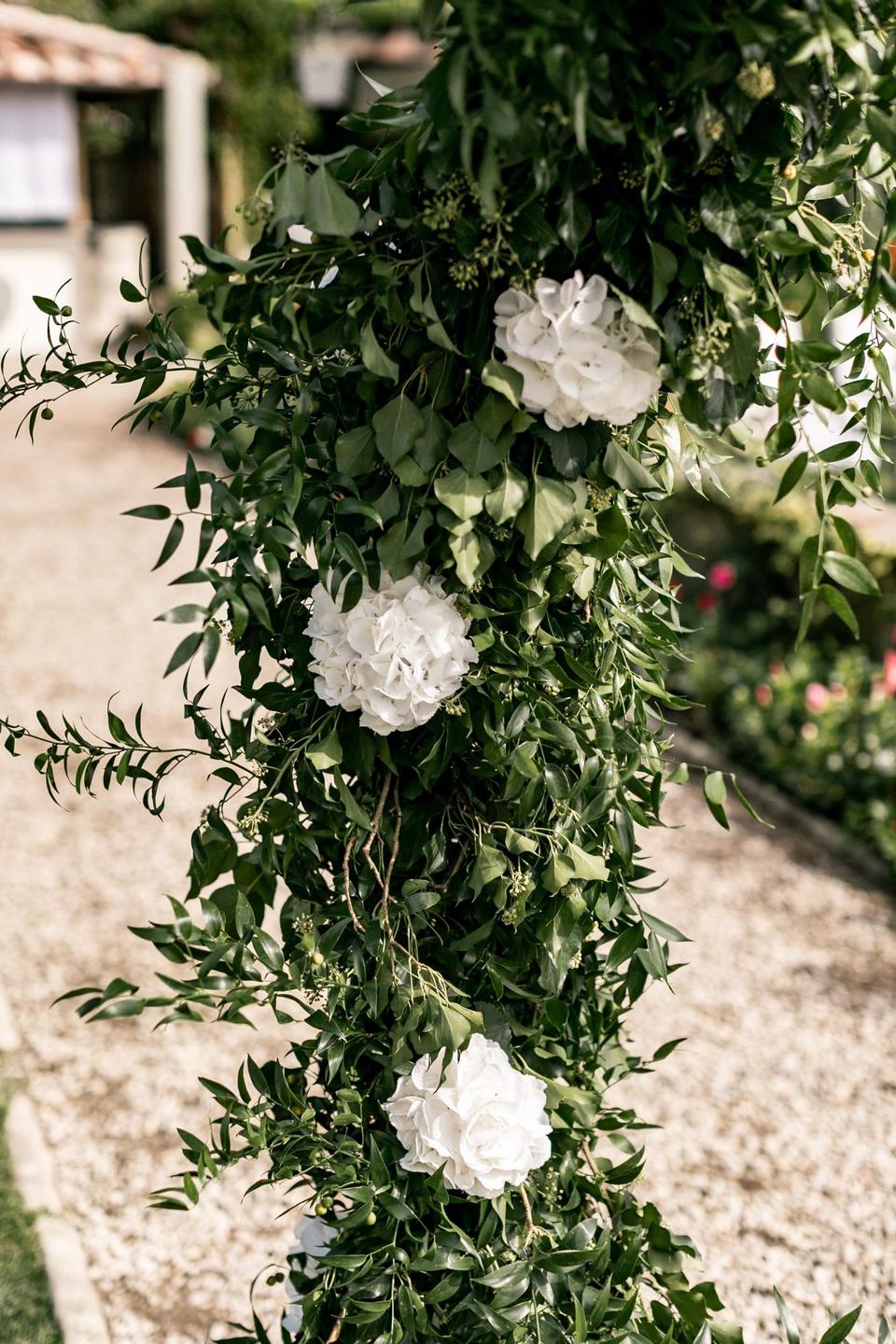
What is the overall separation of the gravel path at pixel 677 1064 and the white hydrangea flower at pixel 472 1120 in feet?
3.52

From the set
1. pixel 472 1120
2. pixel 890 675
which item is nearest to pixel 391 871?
pixel 472 1120

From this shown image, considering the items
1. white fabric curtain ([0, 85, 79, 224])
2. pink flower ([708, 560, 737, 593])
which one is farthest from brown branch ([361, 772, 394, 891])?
white fabric curtain ([0, 85, 79, 224])

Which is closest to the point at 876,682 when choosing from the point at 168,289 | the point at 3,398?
the point at 3,398

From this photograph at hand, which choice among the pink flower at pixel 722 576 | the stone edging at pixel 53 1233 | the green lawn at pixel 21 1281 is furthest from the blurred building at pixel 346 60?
the green lawn at pixel 21 1281

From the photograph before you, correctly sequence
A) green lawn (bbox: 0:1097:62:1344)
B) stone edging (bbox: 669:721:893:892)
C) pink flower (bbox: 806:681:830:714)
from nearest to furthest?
green lawn (bbox: 0:1097:62:1344)
stone edging (bbox: 669:721:893:892)
pink flower (bbox: 806:681:830:714)

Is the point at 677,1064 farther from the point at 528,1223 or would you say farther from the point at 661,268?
the point at 661,268

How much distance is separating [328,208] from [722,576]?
4.39 meters

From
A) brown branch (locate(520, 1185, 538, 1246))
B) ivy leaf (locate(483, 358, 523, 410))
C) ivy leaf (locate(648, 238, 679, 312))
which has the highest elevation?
ivy leaf (locate(648, 238, 679, 312))

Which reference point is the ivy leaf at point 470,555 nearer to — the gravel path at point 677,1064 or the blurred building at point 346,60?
the gravel path at point 677,1064

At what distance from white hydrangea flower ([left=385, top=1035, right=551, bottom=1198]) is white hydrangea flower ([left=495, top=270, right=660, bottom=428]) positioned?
2.77ft

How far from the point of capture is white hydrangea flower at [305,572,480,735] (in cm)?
144

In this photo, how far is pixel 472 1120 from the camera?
1585mm

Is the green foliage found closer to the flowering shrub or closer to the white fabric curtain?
the flowering shrub

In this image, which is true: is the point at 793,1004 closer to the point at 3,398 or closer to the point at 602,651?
the point at 602,651
